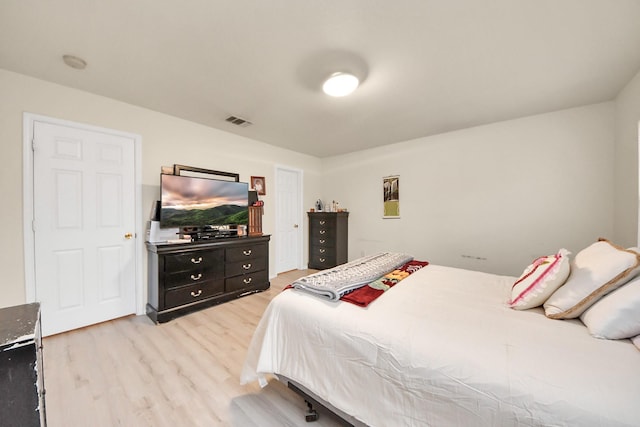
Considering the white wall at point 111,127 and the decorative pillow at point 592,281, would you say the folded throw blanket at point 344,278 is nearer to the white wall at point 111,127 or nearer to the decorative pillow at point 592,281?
the decorative pillow at point 592,281

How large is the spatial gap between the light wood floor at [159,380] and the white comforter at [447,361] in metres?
0.24

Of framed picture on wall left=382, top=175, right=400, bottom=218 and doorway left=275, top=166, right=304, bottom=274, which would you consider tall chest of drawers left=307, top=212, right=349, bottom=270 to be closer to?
doorway left=275, top=166, right=304, bottom=274

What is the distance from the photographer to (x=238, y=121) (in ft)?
10.6

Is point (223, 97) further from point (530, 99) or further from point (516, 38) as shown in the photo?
point (530, 99)

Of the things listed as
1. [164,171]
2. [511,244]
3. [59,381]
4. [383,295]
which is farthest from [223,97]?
[511,244]

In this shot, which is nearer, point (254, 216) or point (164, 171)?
point (164, 171)

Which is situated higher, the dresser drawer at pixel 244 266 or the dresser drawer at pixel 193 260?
the dresser drawer at pixel 193 260

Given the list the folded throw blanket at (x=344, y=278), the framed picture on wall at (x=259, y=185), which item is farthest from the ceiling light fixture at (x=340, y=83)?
the framed picture on wall at (x=259, y=185)

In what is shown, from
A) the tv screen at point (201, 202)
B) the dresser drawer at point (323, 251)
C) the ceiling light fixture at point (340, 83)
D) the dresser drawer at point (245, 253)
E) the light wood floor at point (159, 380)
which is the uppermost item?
the ceiling light fixture at point (340, 83)

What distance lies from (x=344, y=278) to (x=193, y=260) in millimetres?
2050

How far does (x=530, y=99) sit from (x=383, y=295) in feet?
9.15

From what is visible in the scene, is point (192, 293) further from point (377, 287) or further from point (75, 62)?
point (75, 62)

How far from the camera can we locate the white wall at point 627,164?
7.03ft

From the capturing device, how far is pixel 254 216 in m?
3.74
